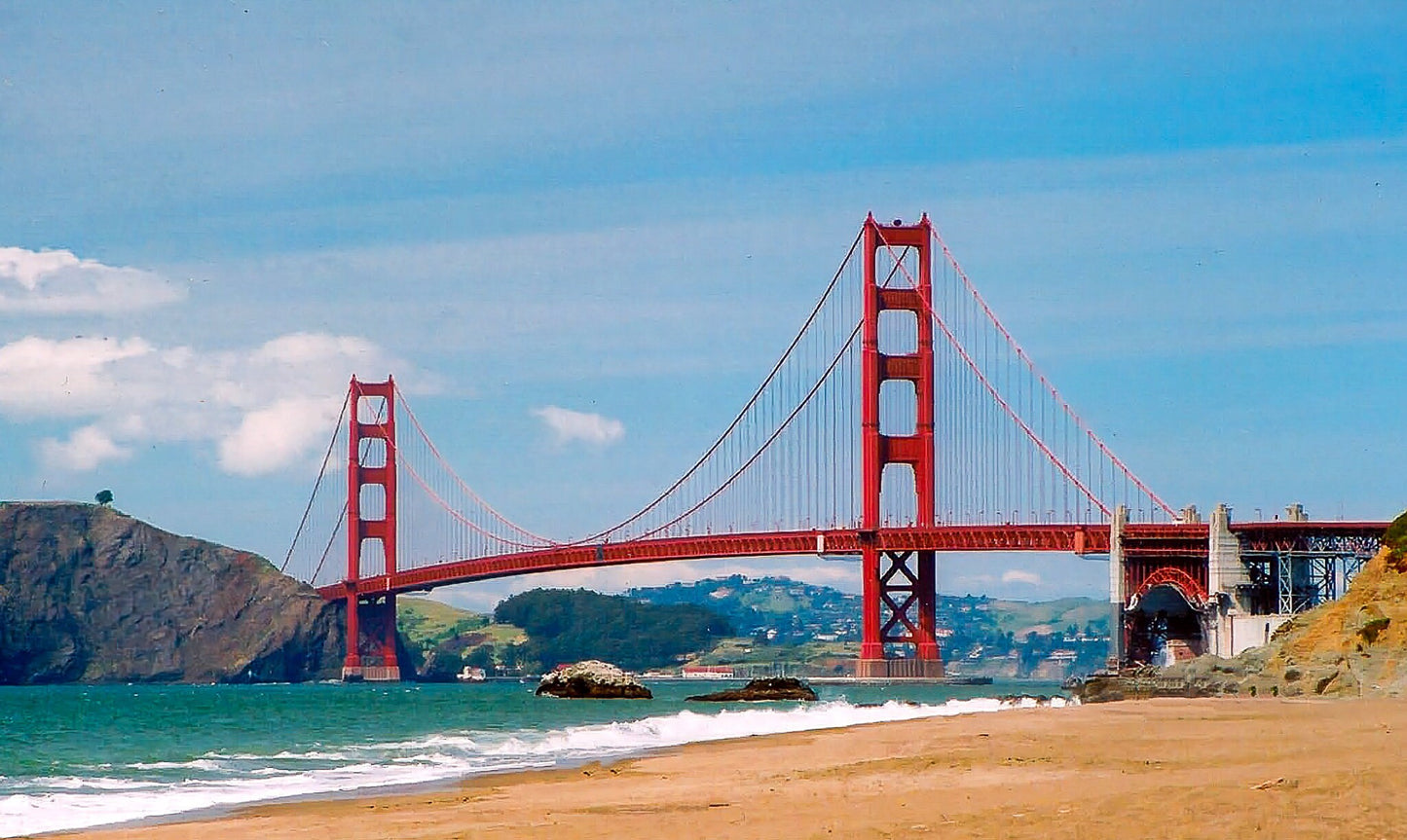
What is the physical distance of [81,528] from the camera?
147 m

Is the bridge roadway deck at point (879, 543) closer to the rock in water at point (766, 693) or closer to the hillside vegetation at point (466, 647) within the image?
the rock in water at point (766, 693)

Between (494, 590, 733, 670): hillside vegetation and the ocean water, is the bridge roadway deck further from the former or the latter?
(494, 590, 733, 670): hillside vegetation

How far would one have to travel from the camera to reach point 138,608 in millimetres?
144500

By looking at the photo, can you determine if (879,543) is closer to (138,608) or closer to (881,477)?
(881,477)

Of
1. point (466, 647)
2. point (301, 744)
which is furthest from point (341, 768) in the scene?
point (466, 647)

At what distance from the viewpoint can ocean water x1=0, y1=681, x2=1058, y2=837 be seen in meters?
22.6

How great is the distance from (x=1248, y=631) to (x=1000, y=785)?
45820 mm

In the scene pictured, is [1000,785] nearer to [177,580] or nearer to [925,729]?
[925,729]

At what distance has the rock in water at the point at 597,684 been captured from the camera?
226 ft

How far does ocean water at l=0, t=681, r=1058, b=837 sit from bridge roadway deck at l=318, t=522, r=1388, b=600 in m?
7.32

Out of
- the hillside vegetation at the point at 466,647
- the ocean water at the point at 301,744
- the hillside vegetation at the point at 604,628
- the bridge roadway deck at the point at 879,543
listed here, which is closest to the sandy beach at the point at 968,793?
the ocean water at the point at 301,744

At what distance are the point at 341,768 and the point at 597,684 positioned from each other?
1660 inches

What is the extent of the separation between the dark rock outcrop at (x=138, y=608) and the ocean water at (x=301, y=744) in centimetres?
6602

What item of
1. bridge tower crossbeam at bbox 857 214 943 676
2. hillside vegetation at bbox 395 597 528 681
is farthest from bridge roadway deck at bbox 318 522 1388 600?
hillside vegetation at bbox 395 597 528 681
